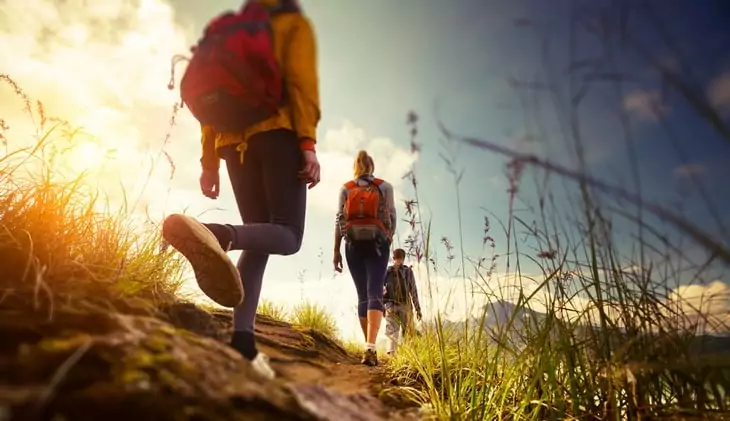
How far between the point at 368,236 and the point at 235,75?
2.36m

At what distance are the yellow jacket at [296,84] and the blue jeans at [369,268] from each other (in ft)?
6.86

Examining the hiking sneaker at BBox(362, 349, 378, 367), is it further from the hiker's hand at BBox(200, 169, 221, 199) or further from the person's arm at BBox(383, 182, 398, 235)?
the hiker's hand at BBox(200, 169, 221, 199)

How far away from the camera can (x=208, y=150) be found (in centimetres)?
225

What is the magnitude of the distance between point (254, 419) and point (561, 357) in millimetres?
1421

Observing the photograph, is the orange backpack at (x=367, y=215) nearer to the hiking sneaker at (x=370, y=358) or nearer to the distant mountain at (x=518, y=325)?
the hiking sneaker at (x=370, y=358)

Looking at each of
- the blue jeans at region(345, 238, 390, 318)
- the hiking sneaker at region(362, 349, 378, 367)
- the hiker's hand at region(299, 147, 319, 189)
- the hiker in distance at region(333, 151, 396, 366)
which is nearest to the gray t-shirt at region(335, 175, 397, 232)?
the hiker in distance at region(333, 151, 396, 366)

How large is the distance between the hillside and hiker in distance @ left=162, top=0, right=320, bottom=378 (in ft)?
1.62

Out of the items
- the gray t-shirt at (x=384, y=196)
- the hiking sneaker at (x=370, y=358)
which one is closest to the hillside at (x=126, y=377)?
the hiking sneaker at (x=370, y=358)

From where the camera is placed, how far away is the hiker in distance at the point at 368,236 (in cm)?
377

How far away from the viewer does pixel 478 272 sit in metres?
2.52

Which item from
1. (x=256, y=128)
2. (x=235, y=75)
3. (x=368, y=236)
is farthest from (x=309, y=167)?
(x=368, y=236)

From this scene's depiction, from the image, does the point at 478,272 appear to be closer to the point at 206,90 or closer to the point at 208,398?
the point at 206,90

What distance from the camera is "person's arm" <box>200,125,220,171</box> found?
221 centimetres

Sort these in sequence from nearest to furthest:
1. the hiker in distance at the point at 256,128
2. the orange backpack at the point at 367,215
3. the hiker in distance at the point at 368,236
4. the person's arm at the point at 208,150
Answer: the hiker in distance at the point at 256,128
the person's arm at the point at 208,150
the hiker in distance at the point at 368,236
the orange backpack at the point at 367,215
